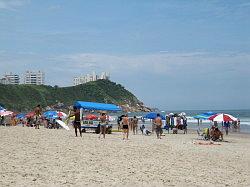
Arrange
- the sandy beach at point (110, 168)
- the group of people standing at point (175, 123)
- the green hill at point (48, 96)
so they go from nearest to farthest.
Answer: the sandy beach at point (110, 168) → the group of people standing at point (175, 123) → the green hill at point (48, 96)

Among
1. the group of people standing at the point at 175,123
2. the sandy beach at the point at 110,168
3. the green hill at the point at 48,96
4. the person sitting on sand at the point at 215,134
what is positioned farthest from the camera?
the green hill at the point at 48,96

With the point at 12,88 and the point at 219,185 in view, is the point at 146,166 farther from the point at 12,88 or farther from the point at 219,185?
the point at 12,88

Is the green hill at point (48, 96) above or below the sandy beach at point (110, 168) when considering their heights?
above

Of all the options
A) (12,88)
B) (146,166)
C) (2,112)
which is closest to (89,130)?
(2,112)

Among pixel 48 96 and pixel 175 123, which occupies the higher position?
pixel 48 96

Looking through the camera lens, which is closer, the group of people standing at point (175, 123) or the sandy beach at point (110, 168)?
the sandy beach at point (110, 168)

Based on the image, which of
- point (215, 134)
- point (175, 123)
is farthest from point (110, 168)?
point (175, 123)

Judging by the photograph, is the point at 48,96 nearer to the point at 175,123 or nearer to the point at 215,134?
the point at 175,123

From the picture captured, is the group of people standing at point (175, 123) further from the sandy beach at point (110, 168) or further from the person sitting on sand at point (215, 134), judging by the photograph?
the sandy beach at point (110, 168)

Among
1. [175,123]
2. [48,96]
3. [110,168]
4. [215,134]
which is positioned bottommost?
[110,168]

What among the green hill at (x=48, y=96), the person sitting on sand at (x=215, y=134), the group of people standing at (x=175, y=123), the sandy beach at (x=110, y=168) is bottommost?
the sandy beach at (x=110, y=168)

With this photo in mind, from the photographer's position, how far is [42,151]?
12.7 metres

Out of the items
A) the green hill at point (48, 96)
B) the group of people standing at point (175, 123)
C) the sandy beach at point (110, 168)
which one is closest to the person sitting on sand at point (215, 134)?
the group of people standing at point (175, 123)

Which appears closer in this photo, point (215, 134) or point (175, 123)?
point (215, 134)
